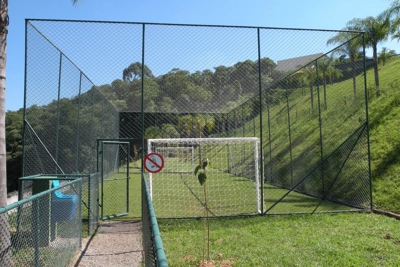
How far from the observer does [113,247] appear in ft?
19.3

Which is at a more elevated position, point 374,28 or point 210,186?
point 374,28

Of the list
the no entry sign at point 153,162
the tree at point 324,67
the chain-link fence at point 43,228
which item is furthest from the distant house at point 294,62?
the chain-link fence at point 43,228

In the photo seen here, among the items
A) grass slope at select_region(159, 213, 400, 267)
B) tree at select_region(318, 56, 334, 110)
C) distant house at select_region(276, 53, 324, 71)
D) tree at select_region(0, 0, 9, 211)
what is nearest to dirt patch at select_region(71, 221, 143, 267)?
grass slope at select_region(159, 213, 400, 267)

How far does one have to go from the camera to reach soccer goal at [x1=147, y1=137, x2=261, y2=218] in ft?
28.8

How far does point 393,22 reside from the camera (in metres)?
17.2

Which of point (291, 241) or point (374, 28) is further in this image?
point (374, 28)

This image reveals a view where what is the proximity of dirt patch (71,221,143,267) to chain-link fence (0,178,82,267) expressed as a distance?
233mm

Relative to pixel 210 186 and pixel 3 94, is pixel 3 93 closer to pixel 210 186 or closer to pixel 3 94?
pixel 3 94

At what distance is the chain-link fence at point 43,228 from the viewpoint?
3.48 metres

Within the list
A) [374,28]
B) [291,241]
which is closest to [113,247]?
[291,241]

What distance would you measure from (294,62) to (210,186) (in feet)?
20.6

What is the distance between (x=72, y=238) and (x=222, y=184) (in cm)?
1023

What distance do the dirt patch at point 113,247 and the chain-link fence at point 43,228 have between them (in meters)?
0.23

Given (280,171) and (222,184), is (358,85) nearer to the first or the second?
(280,171)
